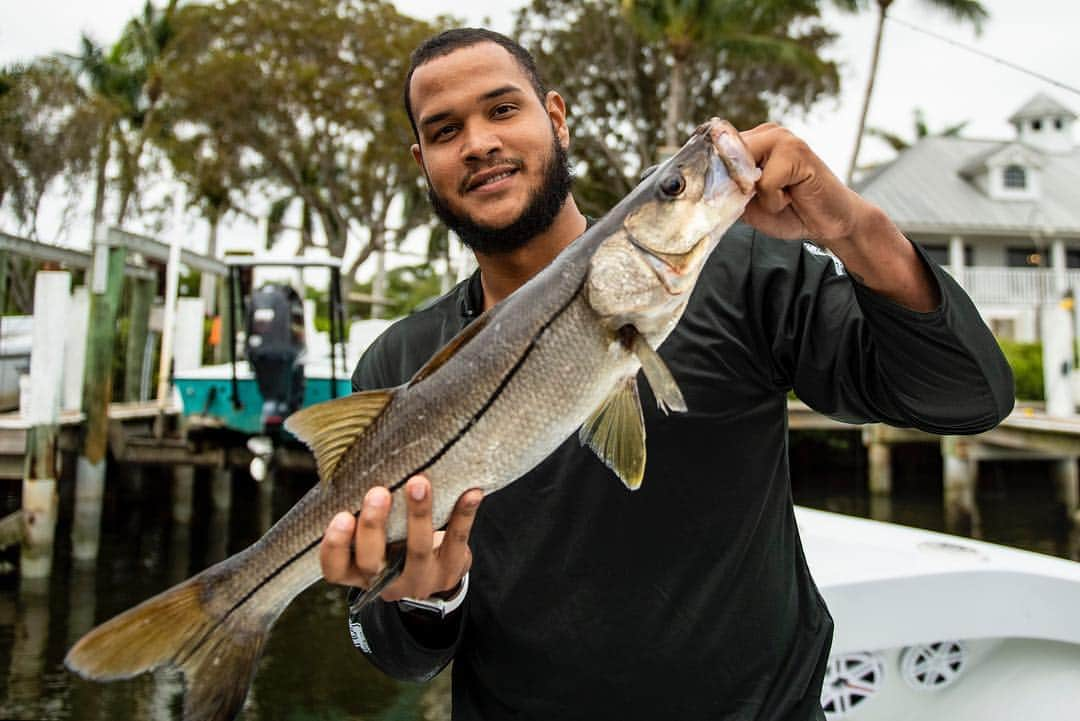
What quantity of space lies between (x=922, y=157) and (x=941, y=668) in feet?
96.5

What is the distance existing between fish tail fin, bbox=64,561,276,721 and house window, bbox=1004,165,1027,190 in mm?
30739

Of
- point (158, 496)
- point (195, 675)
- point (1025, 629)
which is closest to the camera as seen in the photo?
point (195, 675)

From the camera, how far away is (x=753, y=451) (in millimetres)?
1921

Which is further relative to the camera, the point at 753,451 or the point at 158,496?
the point at 158,496

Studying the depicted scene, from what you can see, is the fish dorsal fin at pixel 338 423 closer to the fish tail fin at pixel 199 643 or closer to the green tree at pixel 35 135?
the fish tail fin at pixel 199 643

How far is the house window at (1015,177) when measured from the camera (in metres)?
27.9

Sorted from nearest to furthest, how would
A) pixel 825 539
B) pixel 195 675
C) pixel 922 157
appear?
pixel 195 675 < pixel 825 539 < pixel 922 157

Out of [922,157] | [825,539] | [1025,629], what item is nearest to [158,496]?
[825,539]

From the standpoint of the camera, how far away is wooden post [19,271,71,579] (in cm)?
936

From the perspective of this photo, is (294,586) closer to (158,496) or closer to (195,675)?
(195,675)

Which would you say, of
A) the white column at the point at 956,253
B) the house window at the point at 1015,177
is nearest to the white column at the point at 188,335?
the white column at the point at 956,253

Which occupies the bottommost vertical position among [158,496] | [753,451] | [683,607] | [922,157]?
[158,496]

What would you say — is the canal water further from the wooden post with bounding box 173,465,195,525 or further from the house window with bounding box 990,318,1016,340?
the house window with bounding box 990,318,1016,340

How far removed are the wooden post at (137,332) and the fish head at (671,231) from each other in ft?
44.8
